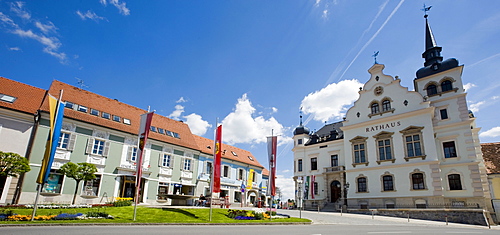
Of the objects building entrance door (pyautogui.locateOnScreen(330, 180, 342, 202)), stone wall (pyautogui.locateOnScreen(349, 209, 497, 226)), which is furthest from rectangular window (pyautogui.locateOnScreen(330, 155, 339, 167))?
stone wall (pyautogui.locateOnScreen(349, 209, 497, 226))

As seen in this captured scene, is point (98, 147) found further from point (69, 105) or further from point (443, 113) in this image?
point (443, 113)

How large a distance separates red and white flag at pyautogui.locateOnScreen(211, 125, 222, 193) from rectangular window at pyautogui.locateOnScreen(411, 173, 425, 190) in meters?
22.9

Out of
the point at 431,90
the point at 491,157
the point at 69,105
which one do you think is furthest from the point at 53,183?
the point at 491,157

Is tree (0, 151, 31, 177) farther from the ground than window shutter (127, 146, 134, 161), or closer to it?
closer to it

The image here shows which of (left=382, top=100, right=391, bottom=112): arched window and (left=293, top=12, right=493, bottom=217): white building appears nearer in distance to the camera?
(left=293, top=12, right=493, bottom=217): white building

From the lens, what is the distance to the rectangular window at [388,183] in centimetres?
3019

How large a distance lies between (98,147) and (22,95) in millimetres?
7384

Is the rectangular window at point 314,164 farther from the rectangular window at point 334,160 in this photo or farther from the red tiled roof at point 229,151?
the red tiled roof at point 229,151

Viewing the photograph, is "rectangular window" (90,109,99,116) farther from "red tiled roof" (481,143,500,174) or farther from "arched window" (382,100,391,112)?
"red tiled roof" (481,143,500,174)

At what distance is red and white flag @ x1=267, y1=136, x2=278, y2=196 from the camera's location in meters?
18.5

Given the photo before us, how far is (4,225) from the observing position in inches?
384

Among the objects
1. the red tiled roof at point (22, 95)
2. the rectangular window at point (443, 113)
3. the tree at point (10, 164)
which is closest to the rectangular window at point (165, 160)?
the red tiled roof at point (22, 95)

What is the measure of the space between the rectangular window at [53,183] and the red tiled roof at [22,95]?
535 cm

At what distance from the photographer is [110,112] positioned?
28.3 metres
